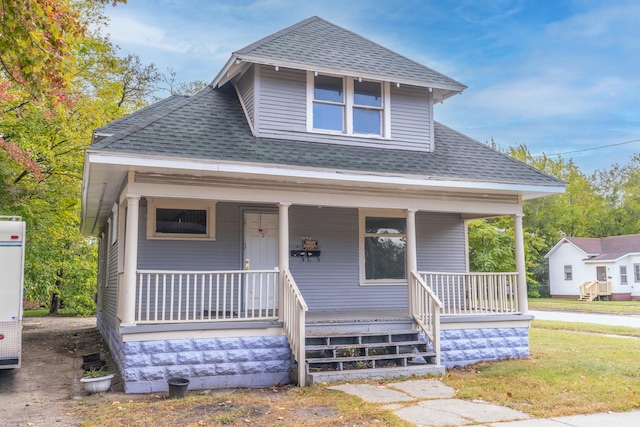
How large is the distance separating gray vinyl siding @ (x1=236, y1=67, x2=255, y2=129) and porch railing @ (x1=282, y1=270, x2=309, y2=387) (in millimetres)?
3342

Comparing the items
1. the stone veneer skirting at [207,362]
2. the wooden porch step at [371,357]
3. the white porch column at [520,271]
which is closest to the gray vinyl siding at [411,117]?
the white porch column at [520,271]

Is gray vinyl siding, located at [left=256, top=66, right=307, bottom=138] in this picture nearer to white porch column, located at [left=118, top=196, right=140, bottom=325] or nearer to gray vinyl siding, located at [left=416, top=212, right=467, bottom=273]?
white porch column, located at [left=118, top=196, right=140, bottom=325]

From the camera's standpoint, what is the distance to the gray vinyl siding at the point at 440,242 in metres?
11.9

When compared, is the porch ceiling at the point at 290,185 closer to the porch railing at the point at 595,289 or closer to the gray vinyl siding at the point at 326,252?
the gray vinyl siding at the point at 326,252

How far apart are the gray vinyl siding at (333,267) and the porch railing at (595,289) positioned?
90.4 feet

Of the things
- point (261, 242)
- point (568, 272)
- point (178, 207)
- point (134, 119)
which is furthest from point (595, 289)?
point (134, 119)

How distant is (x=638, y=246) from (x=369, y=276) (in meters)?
29.8

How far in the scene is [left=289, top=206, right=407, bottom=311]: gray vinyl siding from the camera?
425 inches

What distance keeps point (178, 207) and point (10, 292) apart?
3021 millimetres

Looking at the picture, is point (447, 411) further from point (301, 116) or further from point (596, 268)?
point (596, 268)

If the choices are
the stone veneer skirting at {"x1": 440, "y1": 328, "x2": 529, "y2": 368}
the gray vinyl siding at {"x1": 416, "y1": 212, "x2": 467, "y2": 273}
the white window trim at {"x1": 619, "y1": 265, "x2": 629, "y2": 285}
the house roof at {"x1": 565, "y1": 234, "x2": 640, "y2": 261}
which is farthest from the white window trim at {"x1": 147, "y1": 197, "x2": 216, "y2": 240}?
the white window trim at {"x1": 619, "y1": 265, "x2": 629, "y2": 285}

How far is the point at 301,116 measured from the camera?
33.6ft

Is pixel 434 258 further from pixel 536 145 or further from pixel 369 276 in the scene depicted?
pixel 536 145

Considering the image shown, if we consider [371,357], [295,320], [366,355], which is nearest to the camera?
[295,320]
